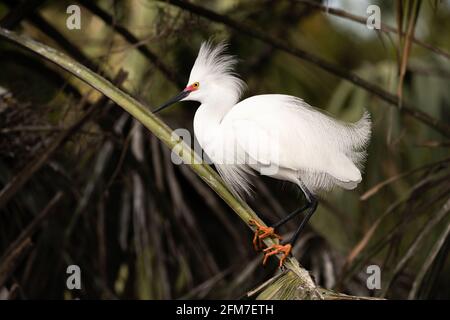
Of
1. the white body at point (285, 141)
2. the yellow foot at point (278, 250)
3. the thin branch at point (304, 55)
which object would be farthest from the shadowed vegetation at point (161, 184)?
the yellow foot at point (278, 250)

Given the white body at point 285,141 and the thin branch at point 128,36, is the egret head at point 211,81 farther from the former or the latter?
the thin branch at point 128,36

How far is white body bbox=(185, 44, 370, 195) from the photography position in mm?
1838

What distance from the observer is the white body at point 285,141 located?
72.4 inches

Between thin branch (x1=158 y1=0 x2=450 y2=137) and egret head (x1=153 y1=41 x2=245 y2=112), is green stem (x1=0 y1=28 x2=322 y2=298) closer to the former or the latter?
egret head (x1=153 y1=41 x2=245 y2=112)

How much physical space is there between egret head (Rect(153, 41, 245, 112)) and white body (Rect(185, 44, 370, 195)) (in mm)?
38

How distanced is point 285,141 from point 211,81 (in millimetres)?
300

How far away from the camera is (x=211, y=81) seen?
6.59 ft

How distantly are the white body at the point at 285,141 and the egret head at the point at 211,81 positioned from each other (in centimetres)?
4

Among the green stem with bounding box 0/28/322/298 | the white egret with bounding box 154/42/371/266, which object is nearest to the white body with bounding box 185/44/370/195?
the white egret with bounding box 154/42/371/266

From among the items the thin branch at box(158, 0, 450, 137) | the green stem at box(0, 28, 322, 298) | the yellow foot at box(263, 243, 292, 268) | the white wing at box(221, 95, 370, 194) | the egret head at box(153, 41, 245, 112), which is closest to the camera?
the green stem at box(0, 28, 322, 298)

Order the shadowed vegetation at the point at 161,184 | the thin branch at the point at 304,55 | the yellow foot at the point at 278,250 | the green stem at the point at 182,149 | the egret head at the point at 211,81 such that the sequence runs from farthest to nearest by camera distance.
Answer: the thin branch at the point at 304,55, the shadowed vegetation at the point at 161,184, the egret head at the point at 211,81, the yellow foot at the point at 278,250, the green stem at the point at 182,149

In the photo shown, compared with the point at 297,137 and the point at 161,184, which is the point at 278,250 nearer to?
the point at 297,137

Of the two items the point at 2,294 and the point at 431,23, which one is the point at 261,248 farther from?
the point at 431,23
